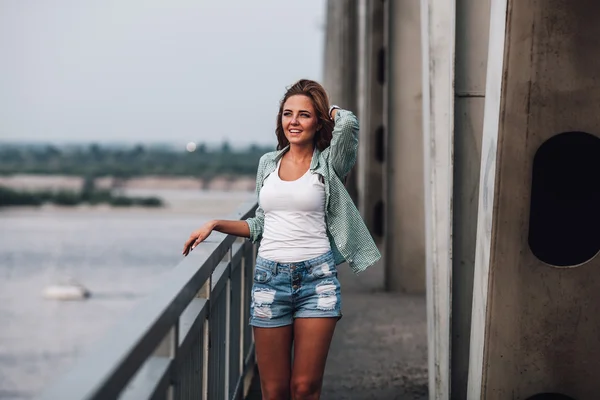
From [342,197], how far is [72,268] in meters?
71.9

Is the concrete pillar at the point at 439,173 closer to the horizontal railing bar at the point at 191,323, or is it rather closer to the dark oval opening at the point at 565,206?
the dark oval opening at the point at 565,206

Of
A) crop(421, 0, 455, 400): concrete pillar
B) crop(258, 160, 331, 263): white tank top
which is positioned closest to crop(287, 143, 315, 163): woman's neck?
crop(258, 160, 331, 263): white tank top

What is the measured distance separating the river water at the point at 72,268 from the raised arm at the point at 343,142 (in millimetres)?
751

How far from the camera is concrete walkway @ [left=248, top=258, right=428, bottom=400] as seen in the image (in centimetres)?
691

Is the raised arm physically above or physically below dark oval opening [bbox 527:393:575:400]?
above

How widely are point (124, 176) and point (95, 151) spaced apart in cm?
2053

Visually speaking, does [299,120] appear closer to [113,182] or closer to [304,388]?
[304,388]

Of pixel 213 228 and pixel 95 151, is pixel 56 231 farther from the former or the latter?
pixel 213 228

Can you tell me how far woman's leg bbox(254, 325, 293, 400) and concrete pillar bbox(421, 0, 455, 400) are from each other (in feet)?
4.73

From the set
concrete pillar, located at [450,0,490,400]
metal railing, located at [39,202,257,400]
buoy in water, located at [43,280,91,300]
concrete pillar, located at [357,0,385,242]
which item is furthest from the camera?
buoy in water, located at [43,280,91,300]

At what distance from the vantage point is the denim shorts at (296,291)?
4270mm

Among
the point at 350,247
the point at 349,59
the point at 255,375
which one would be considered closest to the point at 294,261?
the point at 350,247

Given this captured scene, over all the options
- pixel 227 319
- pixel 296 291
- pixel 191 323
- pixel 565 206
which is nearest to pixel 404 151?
pixel 227 319

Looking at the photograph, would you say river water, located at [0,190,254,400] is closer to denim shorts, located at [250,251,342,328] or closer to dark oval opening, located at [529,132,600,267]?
denim shorts, located at [250,251,342,328]
